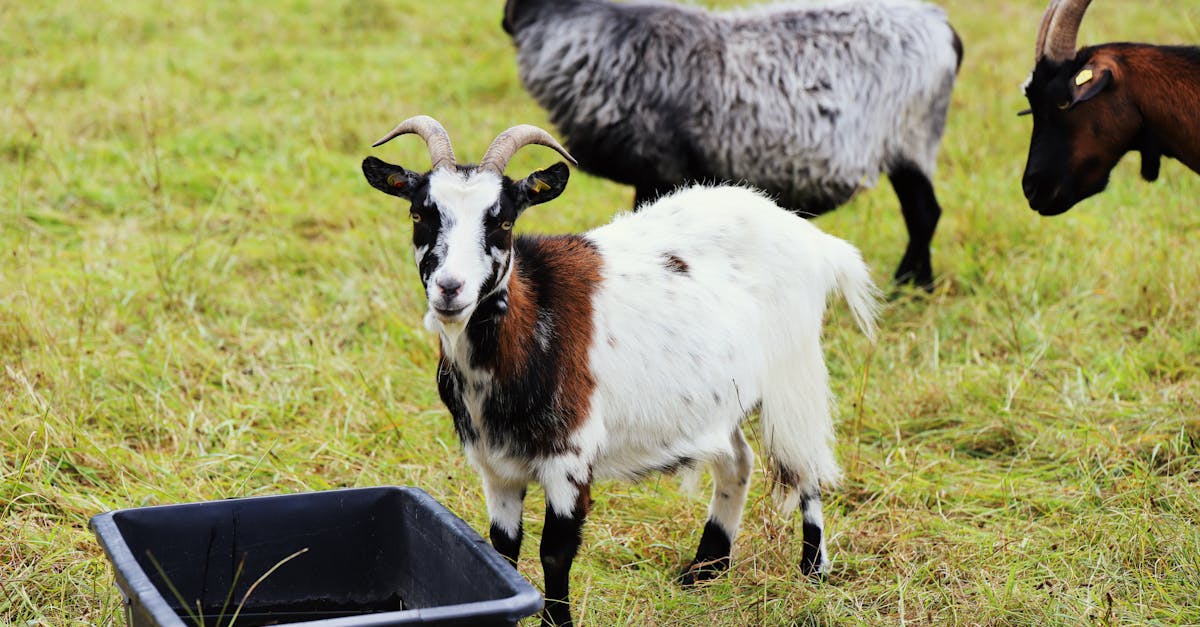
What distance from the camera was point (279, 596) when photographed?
330 cm

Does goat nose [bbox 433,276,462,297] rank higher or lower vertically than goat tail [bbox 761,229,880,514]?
higher

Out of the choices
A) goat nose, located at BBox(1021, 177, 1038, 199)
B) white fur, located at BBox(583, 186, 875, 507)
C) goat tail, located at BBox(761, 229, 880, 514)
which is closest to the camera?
white fur, located at BBox(583, 186, 875, 507)

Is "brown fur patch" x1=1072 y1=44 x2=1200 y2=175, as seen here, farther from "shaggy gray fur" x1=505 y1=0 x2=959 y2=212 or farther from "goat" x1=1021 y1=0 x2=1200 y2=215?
"shaggy gray fur" x1=505 y1=0 x2=959 y2=212

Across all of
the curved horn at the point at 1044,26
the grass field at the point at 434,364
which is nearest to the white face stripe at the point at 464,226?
the grass field at the point at 434,364

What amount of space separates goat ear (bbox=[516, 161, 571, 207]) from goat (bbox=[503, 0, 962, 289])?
2.84 meters

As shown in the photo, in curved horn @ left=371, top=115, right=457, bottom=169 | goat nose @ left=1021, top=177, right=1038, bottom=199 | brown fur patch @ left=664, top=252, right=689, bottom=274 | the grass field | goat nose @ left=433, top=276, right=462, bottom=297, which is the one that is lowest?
the grass field

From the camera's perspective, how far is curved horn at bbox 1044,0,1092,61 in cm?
436

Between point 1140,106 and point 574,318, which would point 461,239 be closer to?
point 574,318

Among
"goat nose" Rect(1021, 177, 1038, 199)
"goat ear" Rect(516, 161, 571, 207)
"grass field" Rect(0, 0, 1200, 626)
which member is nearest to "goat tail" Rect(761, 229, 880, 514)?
"grass field" Rect(0, 0, 1200, 626)

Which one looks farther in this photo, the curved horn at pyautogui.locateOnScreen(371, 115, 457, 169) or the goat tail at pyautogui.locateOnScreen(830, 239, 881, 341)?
the goat tail at pyautogui.locateOnScreen(830, 239, 881, 341)

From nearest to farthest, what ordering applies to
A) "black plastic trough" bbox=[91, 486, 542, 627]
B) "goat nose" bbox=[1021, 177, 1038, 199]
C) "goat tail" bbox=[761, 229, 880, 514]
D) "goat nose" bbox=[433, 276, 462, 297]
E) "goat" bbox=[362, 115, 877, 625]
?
"goat nose" bbox=[433, 276, 462, 297], "black plastic trough" bbox=[91, 486, 542, 627], "goat" bbox=[362, 115, 877, 625], "goat tail" bbox=[761, 229, 880, 514], "goat nose" bbox=[1021, 177, 1038, 199]

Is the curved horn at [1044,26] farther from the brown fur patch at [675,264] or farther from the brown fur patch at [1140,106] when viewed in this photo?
the brown fur patch at [675,264]

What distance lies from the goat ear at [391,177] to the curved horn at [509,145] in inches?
7.7

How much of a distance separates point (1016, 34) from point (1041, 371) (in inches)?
282
